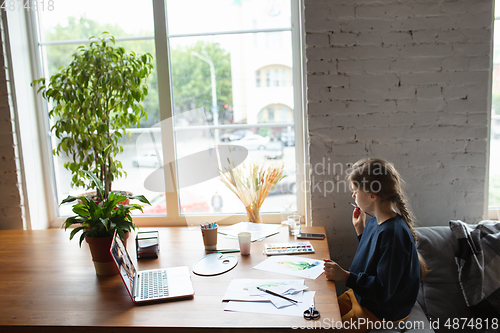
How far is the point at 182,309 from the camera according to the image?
1.46 m

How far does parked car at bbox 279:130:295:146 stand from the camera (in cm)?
262

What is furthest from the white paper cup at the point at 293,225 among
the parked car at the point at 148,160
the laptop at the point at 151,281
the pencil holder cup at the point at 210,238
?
the parked car at the point at 148,160

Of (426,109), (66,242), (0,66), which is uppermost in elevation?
(0,66)

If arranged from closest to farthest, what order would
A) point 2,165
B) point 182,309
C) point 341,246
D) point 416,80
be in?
point 182,309
point 416,80
point 341,246
point 2,165

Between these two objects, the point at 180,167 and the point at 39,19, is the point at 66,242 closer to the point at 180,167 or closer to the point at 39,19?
the point at 180,167

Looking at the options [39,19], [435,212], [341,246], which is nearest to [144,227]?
[341,246]

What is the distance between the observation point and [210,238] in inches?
80.0

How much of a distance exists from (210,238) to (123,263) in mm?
548

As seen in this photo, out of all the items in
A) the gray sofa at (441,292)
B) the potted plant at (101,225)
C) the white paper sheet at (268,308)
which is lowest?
the gray sofa at (441,292)

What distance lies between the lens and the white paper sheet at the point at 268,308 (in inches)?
55.4

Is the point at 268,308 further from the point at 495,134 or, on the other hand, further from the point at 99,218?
the point at 495,134

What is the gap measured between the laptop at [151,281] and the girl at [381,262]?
2.03ft

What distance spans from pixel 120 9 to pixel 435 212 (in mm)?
2438

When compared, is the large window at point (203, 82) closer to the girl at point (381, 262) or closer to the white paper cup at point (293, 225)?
the white paper cup at point (293, 225)
